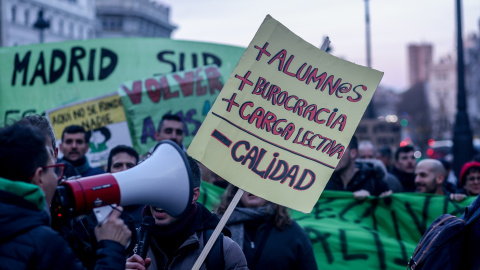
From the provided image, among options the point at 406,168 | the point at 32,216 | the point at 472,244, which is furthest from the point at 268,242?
the point at 406,168

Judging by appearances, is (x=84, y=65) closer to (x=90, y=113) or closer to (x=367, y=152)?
(x=90, y=113)

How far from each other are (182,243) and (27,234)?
3.64ft

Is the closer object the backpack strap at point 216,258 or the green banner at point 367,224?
the backpack strap at point 216,258

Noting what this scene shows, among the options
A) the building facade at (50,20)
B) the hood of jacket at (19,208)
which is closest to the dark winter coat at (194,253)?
the hood of jacket at (19,208)

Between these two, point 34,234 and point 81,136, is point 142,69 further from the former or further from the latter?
point 34,234

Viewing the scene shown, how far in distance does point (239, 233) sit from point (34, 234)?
2.05m

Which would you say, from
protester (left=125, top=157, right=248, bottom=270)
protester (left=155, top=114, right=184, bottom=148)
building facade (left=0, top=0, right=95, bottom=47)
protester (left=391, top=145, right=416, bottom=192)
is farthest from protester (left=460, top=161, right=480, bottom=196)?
building facade (left=0, top=0, right=95, bottom=47)

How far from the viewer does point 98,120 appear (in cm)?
803

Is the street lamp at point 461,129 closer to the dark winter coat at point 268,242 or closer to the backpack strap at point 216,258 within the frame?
the dark winter coat at point 268,242

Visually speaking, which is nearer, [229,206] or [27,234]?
[27,234]

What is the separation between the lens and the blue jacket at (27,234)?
7.15 ft

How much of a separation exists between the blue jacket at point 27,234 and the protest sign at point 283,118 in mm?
1184

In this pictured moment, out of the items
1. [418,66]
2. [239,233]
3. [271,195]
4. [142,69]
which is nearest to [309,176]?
[271,195]

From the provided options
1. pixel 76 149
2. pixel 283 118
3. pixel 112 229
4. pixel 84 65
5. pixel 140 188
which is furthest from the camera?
pixel 84 65
